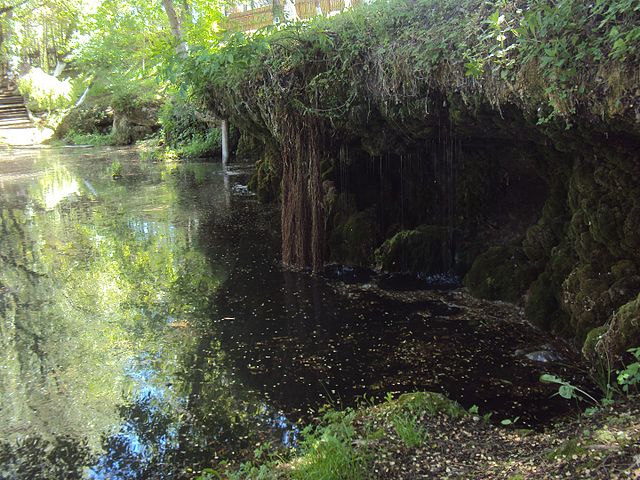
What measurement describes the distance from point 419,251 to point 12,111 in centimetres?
3517

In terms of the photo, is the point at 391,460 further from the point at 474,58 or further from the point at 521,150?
the point at 521,150

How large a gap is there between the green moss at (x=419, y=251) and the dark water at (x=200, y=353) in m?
0.73

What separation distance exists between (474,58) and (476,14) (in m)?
0.54

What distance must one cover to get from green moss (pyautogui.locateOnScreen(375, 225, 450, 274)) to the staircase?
105 feet

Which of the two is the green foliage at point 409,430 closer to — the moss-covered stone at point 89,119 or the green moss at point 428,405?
the green moss at point 428,405

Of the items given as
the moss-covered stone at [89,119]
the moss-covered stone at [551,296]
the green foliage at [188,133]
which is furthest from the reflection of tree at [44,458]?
the moss-covered stone at [89,119]

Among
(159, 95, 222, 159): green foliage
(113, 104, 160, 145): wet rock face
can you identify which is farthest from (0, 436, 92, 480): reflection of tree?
(113, 104, 160, 145): wet rock face

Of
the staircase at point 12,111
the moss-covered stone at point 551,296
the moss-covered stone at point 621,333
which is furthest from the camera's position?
the staircase at point 12,111

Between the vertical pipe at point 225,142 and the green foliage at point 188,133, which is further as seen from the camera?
the green foliage at point 188,133

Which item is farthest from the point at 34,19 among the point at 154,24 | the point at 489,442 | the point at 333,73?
the point at 489,442

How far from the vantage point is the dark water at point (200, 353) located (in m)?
4.51

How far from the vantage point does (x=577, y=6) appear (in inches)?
171

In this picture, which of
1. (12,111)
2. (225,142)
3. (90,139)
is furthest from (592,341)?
(12,111)

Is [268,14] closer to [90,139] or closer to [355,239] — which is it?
[355,239]
